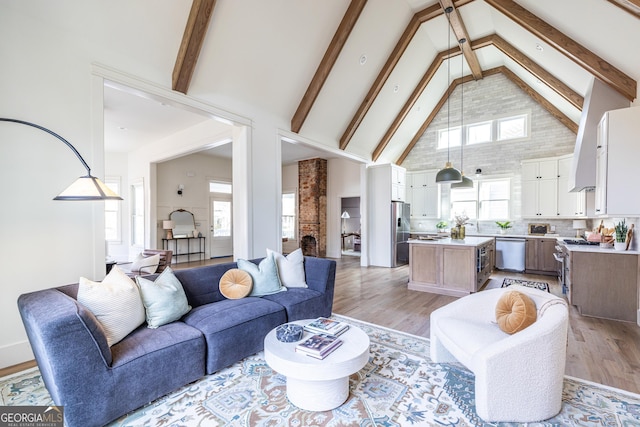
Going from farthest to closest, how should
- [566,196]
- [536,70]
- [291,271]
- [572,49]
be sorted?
[566,196] → [536,70] → [572,49] → [291,271]

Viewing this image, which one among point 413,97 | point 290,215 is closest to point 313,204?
point 290,215

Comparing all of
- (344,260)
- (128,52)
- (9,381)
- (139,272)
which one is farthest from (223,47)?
(344,260)

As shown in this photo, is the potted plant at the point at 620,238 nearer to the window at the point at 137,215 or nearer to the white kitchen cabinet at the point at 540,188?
the white kitchen cabinet at the point at 540,188

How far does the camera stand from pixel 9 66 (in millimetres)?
2441

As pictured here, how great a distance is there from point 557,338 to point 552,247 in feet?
18.2

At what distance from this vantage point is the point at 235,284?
2.99m

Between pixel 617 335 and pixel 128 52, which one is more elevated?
pixel 128 52

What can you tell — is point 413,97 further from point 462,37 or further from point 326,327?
point 326,327

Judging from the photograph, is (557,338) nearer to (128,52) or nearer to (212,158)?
(128,52)

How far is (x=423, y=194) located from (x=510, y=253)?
254 centimetres

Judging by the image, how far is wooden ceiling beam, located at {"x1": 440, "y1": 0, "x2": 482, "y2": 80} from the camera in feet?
15.5

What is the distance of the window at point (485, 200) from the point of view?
711 cm

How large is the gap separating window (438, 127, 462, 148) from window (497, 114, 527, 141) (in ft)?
3.05

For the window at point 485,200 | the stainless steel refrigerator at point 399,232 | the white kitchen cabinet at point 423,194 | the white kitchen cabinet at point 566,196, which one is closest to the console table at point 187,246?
the stainless steel refrigerator at point 399,232
